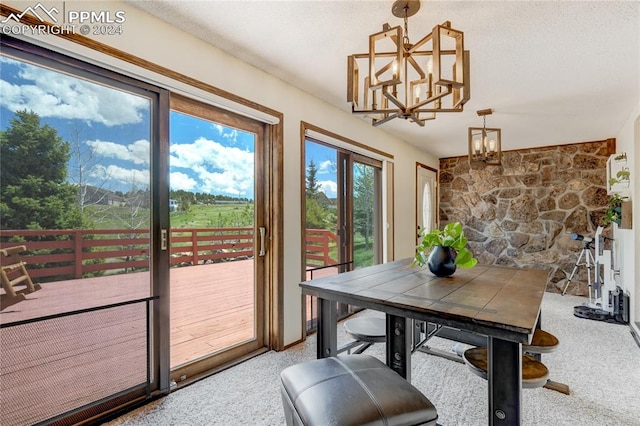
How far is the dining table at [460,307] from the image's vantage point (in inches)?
45.6

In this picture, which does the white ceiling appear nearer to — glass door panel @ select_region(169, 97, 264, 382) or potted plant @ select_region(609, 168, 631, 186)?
glass door panel @ select_region(169, 97, 264, 382)

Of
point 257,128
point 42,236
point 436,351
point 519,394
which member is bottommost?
point 436,351

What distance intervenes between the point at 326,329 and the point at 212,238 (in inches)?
45.0

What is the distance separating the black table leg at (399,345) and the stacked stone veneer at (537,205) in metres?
3.45

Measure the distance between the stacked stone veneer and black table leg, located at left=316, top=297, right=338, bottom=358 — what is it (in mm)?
3459

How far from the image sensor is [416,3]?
64.0 inches

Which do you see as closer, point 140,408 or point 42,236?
point 42,236

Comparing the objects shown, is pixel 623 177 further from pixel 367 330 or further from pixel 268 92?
pixel 268 92

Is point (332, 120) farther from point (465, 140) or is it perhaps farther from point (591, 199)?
point (591, 199)

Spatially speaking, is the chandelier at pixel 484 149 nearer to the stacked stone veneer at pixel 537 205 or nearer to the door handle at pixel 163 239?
the stacked stone veneer at pixel 537 205

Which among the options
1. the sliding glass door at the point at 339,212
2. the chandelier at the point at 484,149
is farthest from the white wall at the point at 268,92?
the chandelier at the point at 484,149

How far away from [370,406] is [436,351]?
1.78 metres

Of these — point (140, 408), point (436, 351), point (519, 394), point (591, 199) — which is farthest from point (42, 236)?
point (591, 199)

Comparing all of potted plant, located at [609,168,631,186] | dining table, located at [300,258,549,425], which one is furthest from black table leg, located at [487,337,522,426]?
potted plant, located at [609,168,631,186]
